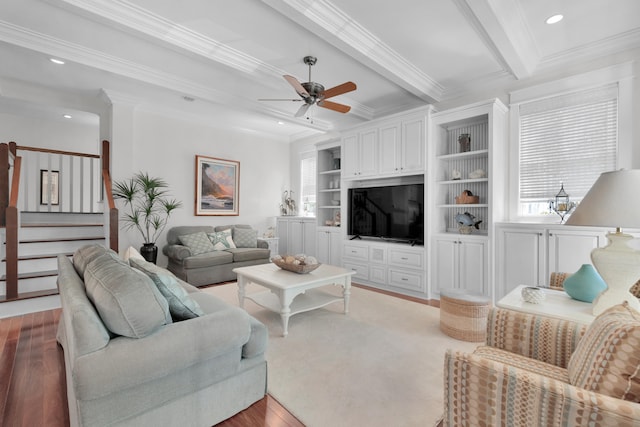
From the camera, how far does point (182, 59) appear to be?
347 cm

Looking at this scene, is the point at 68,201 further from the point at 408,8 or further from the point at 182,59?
the point at 408,8

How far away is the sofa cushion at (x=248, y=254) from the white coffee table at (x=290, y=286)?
1.55 metres

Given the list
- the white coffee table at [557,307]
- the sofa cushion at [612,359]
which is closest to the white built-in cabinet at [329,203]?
Result: the white coffee table at [557,307]

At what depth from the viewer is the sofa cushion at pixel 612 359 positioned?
3.00 ft

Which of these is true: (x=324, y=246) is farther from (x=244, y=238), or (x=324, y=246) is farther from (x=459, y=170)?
(x=459, y=170)

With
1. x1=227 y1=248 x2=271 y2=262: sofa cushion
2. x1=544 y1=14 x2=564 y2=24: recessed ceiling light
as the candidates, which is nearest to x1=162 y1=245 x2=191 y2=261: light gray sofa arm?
x1=227 y1=248 x2=271 y2=262: sofa cushion

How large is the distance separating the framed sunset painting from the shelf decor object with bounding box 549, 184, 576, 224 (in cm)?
508

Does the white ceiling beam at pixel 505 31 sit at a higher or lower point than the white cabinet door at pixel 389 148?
higher

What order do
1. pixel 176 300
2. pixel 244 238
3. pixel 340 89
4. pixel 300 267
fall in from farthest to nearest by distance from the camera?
pixel 244 238 < pixel 300 267 < pixel 340 89 < pixel 176 300

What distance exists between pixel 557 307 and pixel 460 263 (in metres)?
2.04

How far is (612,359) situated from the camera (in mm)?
964

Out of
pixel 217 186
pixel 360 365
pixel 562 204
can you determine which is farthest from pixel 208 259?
pixel 562 204

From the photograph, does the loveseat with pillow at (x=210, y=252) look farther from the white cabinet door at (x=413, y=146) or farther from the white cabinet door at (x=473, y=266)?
the white cabinet door at (x=473, y=266)

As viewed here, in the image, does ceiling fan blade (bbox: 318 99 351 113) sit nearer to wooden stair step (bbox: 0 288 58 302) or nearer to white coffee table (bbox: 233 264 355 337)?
white coffee table (bbox: 233 264 355 337)
